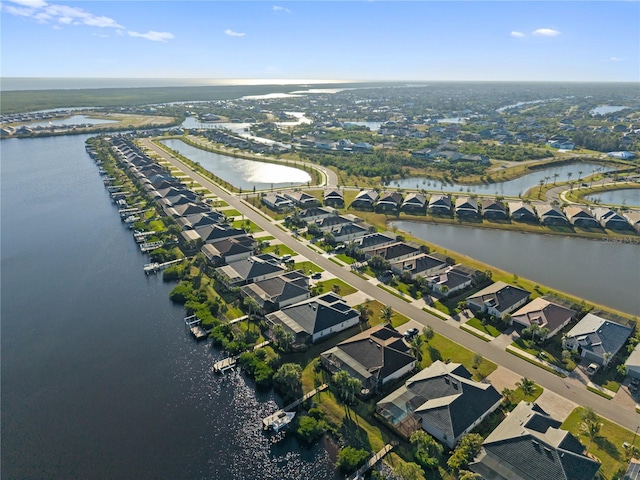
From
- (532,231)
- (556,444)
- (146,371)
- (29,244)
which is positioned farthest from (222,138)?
(556,444)

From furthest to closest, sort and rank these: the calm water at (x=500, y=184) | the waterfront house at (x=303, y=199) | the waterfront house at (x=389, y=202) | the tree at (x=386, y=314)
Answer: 1. the calm water at (x=500, y=184)
2. the waterfront house at (x=303, y=199)
3. the waterfront house at (x=389, y=202)
4. the tree at (x=386, y=314)

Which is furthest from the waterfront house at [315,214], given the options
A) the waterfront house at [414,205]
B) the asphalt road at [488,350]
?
the waterfront house at [414,205]

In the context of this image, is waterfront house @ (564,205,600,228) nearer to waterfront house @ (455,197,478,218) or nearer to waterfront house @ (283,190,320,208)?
waterfront house @ (455,197,478,218)

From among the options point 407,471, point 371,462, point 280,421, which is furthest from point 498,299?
point 280,421

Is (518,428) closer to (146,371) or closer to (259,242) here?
(146,371)

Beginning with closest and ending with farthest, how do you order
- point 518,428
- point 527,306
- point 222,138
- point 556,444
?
point 556,444
point 518,428
point 527,306
point 222,138

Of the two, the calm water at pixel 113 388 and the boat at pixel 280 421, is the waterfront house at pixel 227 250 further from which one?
the boat at pixel 280 421
